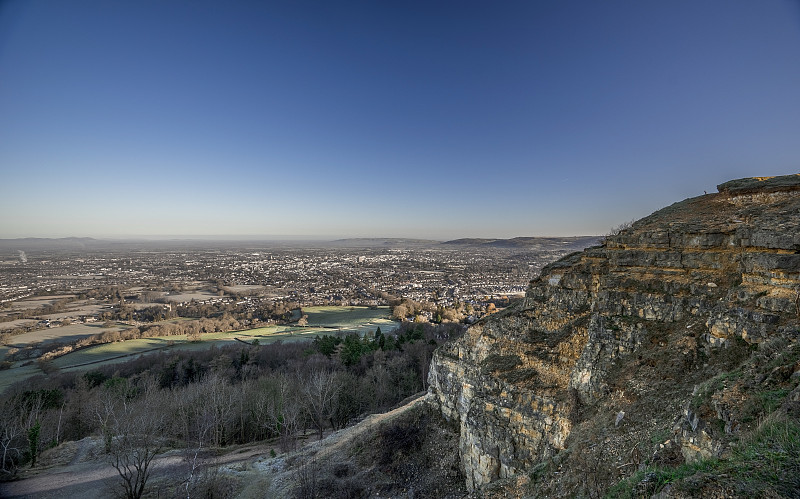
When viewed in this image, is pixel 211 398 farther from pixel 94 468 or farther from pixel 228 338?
pixel 228 338

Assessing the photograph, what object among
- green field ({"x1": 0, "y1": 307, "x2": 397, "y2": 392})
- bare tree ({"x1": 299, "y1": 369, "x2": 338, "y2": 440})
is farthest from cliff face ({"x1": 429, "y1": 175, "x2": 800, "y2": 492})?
green field ({"x1": 0, "y1": 307, "x2": 397, "y2": 392})

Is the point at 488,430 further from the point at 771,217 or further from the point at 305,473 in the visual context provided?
the point at 771,217

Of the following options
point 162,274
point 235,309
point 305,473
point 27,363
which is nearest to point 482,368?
point 305,473

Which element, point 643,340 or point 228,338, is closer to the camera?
point 643,340

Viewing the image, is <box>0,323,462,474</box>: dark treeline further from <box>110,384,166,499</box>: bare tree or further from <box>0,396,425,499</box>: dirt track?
<box>0,396,425,499</box>: dirt track

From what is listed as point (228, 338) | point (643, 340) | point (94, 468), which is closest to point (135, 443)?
point (94, 468)

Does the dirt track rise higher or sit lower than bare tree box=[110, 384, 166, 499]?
lower
